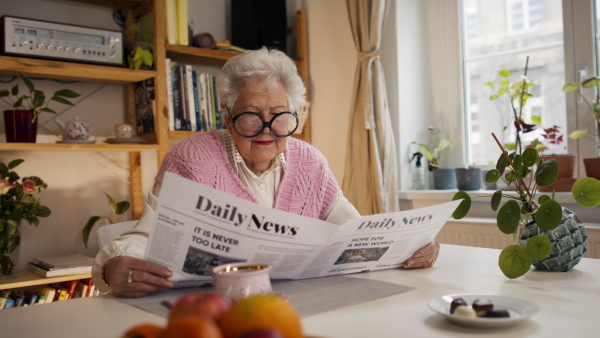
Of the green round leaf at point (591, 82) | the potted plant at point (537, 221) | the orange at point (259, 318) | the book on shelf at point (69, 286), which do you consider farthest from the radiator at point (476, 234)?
the orange at point (259, 318)

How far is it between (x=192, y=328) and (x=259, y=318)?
47 millimetres

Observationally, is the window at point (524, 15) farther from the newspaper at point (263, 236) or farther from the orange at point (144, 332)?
the orange at point (144, 332)

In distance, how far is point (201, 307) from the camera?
0.38m

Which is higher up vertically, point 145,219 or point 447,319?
point 145,219

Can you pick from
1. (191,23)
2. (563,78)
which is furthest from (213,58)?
(563,78)

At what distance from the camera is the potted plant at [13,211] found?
195 centimetres

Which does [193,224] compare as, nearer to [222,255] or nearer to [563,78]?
[222,255]

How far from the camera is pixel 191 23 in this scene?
108 inches

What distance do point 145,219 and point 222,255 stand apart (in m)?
0.31

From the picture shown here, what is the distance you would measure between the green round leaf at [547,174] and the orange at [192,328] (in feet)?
2.97

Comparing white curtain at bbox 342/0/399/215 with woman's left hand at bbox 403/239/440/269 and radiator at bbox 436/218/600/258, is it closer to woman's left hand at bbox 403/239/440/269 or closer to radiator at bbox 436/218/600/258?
radiator at bbox 436/218/600/258

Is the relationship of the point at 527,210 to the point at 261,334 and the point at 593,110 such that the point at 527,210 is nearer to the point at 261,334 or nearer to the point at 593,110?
the point at 261,334

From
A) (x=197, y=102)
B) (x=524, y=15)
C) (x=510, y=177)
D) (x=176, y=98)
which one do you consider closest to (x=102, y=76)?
(x=176, y=98)

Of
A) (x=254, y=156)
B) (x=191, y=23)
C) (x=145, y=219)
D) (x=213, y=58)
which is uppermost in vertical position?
(x=191, y=23)
